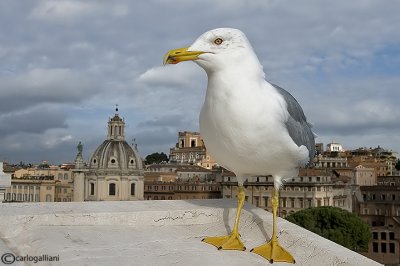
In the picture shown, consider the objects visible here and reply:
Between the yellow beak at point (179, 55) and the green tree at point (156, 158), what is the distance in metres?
110

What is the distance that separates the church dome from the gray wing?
61.7m

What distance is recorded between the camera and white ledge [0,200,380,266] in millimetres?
3861

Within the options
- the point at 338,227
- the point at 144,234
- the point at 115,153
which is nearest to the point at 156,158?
the point at 115,153

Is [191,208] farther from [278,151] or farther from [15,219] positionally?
[15,219]

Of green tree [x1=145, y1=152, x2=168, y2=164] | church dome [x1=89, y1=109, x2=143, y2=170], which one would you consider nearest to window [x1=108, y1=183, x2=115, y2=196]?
church dome [x1=89, y1=109, x2=143, y2=170]

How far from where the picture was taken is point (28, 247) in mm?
3869

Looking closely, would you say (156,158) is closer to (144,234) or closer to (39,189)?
(39,189)

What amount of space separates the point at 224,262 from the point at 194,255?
0.76 ft

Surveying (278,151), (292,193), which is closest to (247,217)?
(278,151)

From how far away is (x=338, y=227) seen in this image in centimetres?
3672

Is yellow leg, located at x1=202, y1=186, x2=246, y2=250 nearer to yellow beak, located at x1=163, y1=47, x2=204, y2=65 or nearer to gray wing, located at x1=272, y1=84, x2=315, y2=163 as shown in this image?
gray wing, located at x1=272, y1=84, x2=315, y2=163

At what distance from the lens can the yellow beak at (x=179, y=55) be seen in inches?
164

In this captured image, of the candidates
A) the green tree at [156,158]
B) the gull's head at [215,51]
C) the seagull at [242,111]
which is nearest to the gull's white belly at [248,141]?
the seagull at [242,111]

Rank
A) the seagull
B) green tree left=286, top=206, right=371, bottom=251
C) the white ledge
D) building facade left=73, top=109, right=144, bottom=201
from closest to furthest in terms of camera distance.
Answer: the white ledge, the seagull, green tree left=286, top=206, right=371, bottom=251, building facade left=73, top=109, right=144, bottom=201
